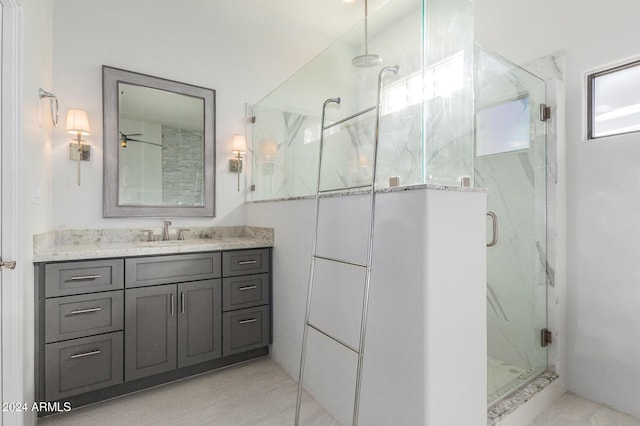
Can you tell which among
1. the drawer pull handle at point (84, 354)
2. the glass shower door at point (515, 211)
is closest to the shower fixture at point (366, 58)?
the glass shower door at point (515, 211)

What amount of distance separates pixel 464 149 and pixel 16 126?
212cm

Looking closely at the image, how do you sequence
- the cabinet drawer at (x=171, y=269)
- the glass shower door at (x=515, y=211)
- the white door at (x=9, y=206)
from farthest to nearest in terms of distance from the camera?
the glass shower door at (x=515, y=211) → the cabinet drawer at (x=171, y=269) → the white door at (x=9, y=206)

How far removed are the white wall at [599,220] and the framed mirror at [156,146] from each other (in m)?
2.80

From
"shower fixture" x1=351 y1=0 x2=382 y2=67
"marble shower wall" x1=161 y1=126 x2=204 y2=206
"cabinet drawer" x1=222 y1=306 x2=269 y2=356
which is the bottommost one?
"cabinet drawer" x1=222 y1=306 x2=269 y2=356

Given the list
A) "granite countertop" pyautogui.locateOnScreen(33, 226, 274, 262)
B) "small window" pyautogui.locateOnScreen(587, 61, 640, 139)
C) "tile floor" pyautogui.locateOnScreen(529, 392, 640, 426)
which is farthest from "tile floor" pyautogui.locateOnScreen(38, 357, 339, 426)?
"small window" pyautogui.locateOnScreen(587, 61, 640, 139)

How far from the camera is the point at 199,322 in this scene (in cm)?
235

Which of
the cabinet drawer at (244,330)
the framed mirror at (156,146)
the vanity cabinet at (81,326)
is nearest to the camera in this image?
the vanity cabinet at (81,326)

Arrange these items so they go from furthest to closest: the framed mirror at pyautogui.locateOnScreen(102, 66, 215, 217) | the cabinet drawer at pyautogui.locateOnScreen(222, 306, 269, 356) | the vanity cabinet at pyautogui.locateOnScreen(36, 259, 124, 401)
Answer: the framed mirror at pyautogui.locateOnScreen(102, 66, 215, 217), the cabinet drawer at pyautogui.locateOnScreen(222, 306, 269, 356), the vanity cabinet at pyautogui.locateOnScreen(36, 259, 124, 401)

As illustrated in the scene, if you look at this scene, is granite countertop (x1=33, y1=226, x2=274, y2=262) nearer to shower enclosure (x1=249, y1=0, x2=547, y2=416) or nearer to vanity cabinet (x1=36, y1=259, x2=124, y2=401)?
vanity cabinet (x1=36, y1=259, x2=124, y2=401)

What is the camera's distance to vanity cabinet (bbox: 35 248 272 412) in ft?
6.15

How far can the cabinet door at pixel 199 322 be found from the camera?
7.50ft

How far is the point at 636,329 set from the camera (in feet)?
6.48

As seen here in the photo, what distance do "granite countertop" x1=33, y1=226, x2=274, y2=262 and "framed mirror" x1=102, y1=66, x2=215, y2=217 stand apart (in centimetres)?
17

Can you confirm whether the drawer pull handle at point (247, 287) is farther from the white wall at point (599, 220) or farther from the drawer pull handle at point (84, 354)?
the white wall at point (599, 220)
